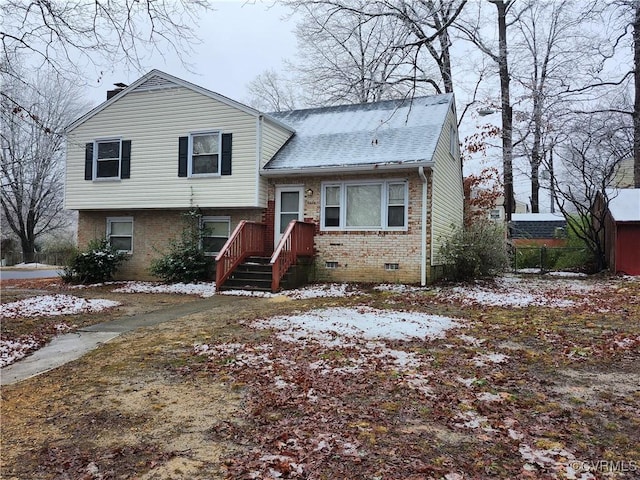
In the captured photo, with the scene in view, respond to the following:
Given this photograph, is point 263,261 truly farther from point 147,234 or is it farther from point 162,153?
point 162,153

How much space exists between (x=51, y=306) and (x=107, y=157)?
25.2ft

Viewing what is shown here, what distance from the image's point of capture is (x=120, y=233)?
16.8 m

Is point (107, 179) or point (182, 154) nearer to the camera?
point (182, 154)

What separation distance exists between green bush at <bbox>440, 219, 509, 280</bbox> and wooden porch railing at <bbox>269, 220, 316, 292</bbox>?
3792mm

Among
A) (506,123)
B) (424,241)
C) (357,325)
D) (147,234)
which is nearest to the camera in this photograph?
(357,325)

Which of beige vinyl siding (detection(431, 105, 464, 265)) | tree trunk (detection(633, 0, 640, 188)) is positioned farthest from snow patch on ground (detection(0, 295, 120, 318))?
tree trunk (detection(633, 0, 640, 188))

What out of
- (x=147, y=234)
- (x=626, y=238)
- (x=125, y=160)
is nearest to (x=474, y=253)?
(x=626, y=238)

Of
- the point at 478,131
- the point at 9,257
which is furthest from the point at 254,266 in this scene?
the point at 9,257

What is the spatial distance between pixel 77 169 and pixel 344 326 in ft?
43.1

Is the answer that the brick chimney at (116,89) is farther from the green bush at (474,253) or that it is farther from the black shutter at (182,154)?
the green bush at (474,253)

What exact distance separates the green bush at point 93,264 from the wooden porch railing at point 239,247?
4794 mm

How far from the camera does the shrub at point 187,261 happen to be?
14500mm

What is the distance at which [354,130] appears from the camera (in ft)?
51.2

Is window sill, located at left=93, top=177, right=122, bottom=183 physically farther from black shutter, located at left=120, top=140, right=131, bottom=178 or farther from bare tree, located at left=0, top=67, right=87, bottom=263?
bare tree, located at left=0, top=67, right=87, bottom=263
